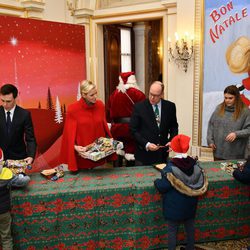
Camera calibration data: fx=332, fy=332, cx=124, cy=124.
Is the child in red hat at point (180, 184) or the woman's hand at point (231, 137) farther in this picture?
the woman's hand at point (231, 137)

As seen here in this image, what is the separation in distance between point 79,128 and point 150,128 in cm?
82

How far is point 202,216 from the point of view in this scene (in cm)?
315

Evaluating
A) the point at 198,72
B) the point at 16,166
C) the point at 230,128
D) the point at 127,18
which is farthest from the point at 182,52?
the point at 16,166

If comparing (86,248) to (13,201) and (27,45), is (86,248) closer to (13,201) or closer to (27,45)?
(13,201)

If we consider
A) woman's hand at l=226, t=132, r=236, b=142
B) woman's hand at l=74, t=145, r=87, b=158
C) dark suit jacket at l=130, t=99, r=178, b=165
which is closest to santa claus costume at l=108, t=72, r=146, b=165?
dark suit jacket at l=130, t=99, r=178, b=165

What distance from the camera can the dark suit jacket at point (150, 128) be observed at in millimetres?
3613

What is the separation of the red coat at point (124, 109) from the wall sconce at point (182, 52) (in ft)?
4.07

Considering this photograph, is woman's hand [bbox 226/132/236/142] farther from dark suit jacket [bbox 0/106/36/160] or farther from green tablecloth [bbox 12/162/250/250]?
dark suit jacket [bbox 0/106/36/160]

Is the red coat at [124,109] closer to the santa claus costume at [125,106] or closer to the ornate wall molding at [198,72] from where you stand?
the santa claus costume at [125,106]

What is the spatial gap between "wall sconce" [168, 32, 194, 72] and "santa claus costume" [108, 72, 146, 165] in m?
1.18

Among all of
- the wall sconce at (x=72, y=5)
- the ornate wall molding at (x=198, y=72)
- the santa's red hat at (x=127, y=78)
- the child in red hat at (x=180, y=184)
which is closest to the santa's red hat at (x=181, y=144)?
the child in red hat at (x=180, y=184)

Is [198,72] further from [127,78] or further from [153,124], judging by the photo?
[153,124]

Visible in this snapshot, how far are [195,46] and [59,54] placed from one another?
7.28 feet

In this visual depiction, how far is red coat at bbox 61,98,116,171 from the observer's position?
321 cm
